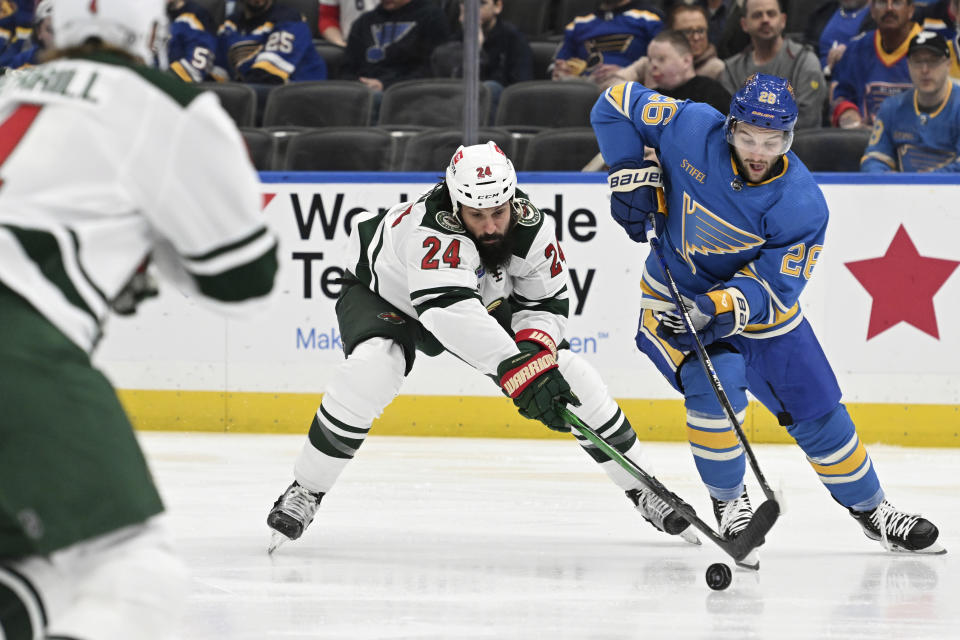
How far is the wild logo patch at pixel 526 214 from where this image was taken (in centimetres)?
362

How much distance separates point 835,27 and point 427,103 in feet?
6.28

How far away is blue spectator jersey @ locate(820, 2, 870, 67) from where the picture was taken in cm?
640

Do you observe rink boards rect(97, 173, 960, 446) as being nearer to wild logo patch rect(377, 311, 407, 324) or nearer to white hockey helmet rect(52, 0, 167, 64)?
wild logo patch rect(377, 311, 407, 324)

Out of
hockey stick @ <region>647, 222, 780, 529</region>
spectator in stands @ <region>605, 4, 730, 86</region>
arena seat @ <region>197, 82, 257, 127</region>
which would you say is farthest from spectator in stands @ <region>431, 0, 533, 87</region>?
hockey stick @ <region>647, 222, 780, 529</region>

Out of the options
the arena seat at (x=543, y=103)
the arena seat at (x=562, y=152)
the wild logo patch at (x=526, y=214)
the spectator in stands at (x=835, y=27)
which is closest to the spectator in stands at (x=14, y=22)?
the arena seat at (x=543, y=103)

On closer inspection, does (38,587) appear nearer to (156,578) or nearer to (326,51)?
(156,578)

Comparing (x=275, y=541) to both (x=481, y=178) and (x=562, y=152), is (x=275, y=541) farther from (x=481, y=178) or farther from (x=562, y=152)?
(x=562, y=152)

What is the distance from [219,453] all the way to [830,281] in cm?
248

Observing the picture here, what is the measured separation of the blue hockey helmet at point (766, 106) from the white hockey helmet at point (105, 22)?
2.05m

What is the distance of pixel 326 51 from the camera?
716 centimetres

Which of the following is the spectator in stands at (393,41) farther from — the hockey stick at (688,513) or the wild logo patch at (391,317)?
the hockey stick at (688,513)

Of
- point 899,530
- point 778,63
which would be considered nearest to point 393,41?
point 778,63

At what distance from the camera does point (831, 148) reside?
5816mm

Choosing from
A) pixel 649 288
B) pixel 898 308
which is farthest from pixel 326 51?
pixel 649 288
